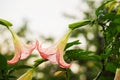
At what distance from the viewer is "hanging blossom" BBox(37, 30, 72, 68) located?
1139 millimetres

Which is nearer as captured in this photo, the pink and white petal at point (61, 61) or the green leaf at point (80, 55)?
the pink and white petal at point (61, 61)

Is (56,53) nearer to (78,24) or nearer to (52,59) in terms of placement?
(52,59)

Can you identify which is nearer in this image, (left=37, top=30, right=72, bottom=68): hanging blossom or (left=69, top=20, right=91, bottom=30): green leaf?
(left=37, top=30, right=72, bottom=68): hanging blossom

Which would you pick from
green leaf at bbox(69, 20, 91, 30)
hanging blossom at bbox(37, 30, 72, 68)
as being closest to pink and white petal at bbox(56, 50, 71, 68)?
hanging blossom at bbox(37, 30, 72, 68)

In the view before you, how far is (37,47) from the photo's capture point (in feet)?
3.78

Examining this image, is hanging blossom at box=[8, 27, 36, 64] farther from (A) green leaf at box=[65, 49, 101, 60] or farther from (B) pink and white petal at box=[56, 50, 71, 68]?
(A) green leaf at box=[65, 49, 101, 60]

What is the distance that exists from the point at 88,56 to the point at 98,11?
208mm

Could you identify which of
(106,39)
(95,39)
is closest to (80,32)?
(95,39)

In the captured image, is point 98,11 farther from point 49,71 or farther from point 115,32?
point 49,71

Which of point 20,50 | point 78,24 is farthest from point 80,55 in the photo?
point 20,50

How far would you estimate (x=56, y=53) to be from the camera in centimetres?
120

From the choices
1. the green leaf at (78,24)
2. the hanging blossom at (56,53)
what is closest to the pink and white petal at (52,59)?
the hanging blossom at (56,53)

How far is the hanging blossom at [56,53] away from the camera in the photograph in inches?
44.8

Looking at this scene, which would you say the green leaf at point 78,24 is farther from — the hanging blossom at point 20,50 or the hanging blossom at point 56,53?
the hanging blossom at point 20,50
